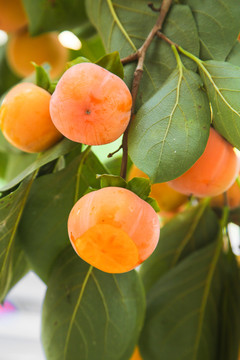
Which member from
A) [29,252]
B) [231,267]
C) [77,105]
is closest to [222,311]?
[231,267]

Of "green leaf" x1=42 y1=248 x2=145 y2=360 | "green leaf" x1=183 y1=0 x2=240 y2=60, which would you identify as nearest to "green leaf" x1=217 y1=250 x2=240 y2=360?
"green leaf" x1=42 y1=248 x2=145 y2=360

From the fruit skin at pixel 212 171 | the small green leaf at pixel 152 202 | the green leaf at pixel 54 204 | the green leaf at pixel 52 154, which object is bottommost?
the green leaf at pixel 54 204

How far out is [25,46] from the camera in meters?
0.63

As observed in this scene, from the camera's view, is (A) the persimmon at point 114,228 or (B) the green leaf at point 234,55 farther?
(B) the green leaf at point 234,55

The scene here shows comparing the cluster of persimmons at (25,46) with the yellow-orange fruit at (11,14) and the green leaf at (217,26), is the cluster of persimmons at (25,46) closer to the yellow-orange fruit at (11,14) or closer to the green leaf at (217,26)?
the yellow-orange fruit at (11,14)

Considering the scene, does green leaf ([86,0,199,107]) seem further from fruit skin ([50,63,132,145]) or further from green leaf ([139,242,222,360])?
green leaf ([139,242,222,360])

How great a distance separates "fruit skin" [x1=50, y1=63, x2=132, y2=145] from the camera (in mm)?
285

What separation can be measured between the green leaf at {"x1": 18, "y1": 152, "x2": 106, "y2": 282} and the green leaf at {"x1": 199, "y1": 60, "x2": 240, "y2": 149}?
4.7 inches

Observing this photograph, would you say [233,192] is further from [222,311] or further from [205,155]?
[205,155]

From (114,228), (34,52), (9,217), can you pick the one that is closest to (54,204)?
(9,217)

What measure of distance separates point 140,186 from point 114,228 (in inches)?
1.5

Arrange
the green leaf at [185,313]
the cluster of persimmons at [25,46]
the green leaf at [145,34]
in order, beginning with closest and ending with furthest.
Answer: the green leaf at [145,34] → the green leaf at [185,313] → the cluster of persimmons at [25,46]

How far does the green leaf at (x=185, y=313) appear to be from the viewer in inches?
19.6

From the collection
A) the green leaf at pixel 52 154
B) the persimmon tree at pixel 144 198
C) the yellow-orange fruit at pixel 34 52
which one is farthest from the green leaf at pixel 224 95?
the yellow-orange fruit at pixel 34 52
